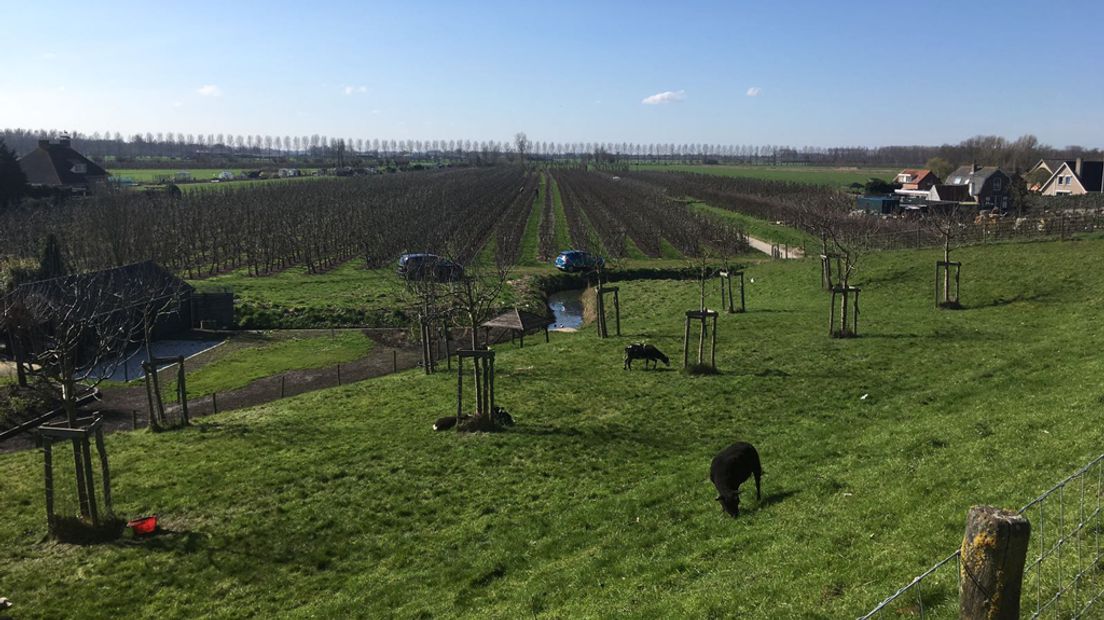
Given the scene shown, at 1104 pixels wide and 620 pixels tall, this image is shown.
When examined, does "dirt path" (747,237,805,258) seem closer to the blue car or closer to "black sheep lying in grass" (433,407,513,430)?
the blue car

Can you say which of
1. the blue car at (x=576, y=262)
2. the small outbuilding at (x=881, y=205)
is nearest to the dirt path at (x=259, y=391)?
the blue car at (x=576, y=262)

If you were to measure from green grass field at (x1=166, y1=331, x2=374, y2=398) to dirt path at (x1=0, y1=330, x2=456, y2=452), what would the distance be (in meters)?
0.84

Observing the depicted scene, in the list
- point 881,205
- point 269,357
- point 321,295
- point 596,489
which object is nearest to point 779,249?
point 881,205

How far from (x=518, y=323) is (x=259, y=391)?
35.6 feet

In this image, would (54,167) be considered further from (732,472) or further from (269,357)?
(732,472)

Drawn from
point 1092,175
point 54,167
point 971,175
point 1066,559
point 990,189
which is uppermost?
point 54,167

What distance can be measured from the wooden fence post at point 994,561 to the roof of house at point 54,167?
347 ft

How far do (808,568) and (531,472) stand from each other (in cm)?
696

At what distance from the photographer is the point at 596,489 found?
1355cm

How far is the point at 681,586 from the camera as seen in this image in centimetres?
915

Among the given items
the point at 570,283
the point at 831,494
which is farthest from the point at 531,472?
the point at 570,283

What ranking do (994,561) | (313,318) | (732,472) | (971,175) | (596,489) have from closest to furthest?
(994,561) < (732,472) < (596,489) < (313,318) < (971,175)

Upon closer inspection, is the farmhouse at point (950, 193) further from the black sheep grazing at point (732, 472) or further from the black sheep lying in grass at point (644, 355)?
the black sheep grazing at point (732, 472)

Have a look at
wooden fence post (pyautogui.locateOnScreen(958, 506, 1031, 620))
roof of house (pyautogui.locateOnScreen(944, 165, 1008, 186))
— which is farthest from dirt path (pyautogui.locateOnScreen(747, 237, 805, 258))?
wooden fence post (pyautogui.locateOnScreen(958, 506, 1031, 620))
